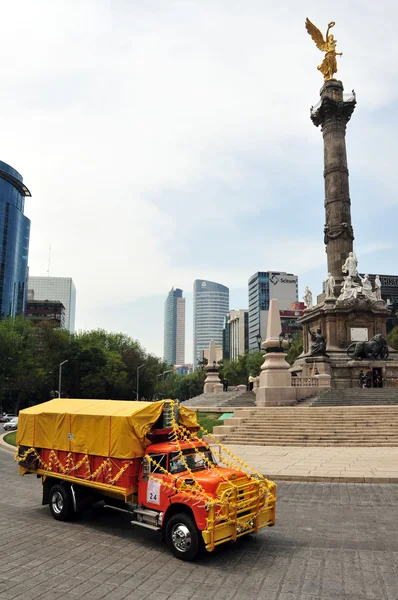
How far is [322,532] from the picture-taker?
8523 millimetres

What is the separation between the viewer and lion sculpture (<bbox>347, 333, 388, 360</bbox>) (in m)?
33.4

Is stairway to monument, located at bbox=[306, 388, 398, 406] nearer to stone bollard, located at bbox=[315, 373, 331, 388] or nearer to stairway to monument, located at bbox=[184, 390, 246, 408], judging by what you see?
stone bollard, located at bbox=[315, 373, 331, 388]

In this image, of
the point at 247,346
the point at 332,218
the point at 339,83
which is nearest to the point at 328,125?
the point at 339,83

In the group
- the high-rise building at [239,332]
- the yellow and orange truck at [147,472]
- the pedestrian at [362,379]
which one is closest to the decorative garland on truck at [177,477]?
the yellow and orange truck at [147,472]

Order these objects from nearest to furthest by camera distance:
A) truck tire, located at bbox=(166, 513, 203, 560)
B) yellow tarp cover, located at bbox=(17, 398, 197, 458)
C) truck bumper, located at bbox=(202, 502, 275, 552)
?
truck bumper, located at bbox=(202, 502, 275, 552), truck tire, located at bbox=(166, 513, 203, 560), yellow tarp cover, located at bbox=(17, 398, 197, 458)

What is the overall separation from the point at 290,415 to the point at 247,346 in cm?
15332

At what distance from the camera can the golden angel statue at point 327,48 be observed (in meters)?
42.0

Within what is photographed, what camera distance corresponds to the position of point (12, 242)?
376ft

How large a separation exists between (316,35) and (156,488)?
45351 millimetres

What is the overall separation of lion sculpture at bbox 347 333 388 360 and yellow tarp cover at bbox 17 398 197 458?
86.7ft

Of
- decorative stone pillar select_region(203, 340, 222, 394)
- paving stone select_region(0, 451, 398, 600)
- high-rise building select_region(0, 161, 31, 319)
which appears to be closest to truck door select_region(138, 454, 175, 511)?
paving stone select_region(0, 451, 398, 600)

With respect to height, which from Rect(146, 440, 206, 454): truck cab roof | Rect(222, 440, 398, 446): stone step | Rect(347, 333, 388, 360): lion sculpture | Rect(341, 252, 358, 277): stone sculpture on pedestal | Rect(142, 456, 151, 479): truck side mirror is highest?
Rect(341, 252, 358, 277): stone sculpture on pedestal

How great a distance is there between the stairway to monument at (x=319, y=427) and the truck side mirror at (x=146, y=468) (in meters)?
13.1

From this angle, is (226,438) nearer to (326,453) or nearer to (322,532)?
(326,453)
